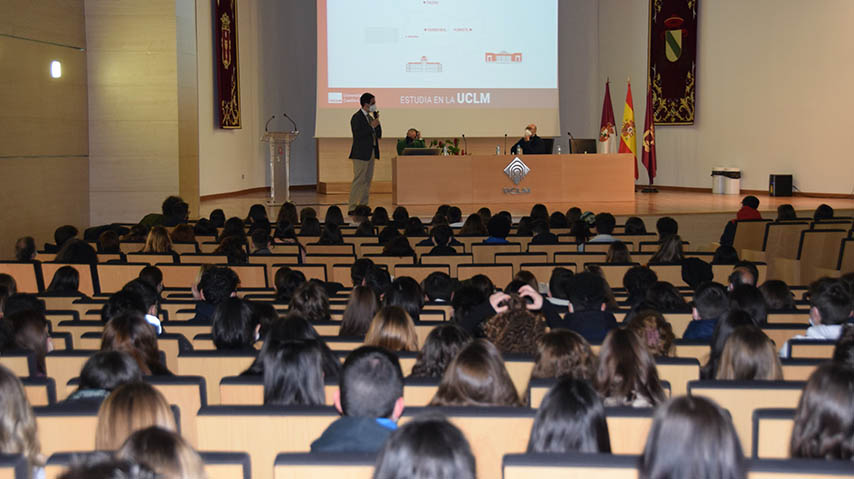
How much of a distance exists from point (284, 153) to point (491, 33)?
472 cm

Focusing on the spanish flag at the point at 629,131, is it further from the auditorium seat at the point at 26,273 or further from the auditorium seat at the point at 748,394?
the auditorium seat at the point at 748,394

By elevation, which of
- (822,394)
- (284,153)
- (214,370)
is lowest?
(214,370)

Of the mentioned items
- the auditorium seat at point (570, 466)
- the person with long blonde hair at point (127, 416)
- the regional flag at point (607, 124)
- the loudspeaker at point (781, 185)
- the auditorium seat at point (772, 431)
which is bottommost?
the auditorium seat at point (772, 431)

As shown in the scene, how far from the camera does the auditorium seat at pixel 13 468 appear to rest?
1833 millimetres

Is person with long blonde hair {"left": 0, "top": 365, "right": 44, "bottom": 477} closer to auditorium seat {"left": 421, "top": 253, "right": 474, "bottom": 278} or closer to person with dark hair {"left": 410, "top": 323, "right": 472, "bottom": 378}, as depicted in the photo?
person with dark hair {"left": 410, "top": 323, "right": 472, "bottom": 378}

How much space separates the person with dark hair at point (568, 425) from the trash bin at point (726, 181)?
14.2 metres

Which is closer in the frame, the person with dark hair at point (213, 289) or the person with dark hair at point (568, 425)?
the person with dark hair at point (568, 425)

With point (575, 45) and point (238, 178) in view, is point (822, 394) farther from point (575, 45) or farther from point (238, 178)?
point (575, 45)

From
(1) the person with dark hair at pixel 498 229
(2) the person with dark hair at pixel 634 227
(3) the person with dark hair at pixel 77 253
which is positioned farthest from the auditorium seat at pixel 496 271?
(3) the person with dark hair at pixel 77 253

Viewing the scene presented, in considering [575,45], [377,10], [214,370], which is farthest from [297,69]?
[214,370]

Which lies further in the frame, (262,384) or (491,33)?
(491,33)

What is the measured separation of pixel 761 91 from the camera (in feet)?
50.8

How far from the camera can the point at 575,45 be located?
1828 centimetres

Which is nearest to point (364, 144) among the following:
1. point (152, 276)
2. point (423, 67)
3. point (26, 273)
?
point (423, 67)
